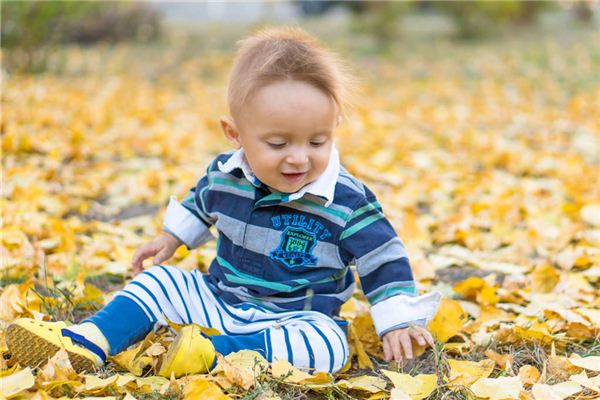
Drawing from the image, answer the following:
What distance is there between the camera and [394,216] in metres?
3.29

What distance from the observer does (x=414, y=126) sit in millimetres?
5906

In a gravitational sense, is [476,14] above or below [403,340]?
above

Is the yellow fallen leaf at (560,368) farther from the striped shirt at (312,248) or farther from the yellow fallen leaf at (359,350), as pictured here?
the yellow fallen leaf at (359,350)

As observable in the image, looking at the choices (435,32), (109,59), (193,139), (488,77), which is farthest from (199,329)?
(435,32)

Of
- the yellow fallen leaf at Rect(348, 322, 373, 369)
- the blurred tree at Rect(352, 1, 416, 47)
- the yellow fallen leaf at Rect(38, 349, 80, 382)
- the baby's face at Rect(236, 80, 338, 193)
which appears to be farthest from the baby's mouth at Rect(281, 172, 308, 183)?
the blurred tree at Rect(352, 1, 416, 47)

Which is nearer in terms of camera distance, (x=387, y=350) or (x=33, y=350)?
(x=33, y=350)

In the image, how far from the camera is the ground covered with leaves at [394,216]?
1721 millimetres

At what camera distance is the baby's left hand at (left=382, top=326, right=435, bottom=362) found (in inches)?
72.7

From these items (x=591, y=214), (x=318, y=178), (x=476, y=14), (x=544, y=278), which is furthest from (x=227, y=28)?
(x=318, y=178)

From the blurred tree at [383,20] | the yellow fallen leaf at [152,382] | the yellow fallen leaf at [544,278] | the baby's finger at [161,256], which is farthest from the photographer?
the blurred tree at [383,20]

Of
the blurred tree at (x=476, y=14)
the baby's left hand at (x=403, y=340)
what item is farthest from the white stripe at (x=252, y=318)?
the blurred tree at (x=476, y=14)

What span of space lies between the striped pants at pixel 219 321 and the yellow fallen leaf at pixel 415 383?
20 centimetres

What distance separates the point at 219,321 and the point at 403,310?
0.49 meters

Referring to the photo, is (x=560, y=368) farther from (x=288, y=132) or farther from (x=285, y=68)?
(x=285, y=68)
